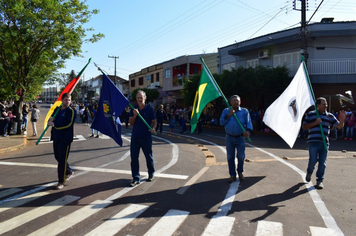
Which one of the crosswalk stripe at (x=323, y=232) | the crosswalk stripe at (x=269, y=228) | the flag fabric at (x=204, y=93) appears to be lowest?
the crosswalk stripe at (x=323, y=232)

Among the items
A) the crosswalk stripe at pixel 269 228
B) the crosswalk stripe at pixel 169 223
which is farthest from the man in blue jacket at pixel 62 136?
the crosswalk stripe at pixel 269 228

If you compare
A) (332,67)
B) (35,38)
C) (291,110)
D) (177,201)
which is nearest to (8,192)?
(177,201)

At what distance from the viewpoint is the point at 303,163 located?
8.59m

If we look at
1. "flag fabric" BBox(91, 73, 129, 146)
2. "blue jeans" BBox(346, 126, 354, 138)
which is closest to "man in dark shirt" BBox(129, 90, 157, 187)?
"flag fabric" BBox(91, 73, 129, 146)

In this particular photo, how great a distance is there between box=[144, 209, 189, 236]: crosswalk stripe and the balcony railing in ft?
70.0

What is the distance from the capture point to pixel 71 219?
166 inches

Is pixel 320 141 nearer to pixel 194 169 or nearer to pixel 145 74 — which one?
pixel 194 169

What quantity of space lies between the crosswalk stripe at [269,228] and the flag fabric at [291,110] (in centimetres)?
236

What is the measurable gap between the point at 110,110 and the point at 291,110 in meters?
4.01

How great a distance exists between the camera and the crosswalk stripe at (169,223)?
12.5 ft

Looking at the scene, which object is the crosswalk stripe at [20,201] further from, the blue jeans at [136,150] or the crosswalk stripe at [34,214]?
the blue jeans at [136,150]

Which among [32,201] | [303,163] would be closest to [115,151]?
[32,201]

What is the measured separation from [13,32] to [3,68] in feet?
7.34

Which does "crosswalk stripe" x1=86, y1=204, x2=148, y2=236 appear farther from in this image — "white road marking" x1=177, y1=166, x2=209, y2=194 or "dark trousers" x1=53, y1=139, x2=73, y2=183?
"dark trousers" x1=53, y1=139, x2=73, y2=183
